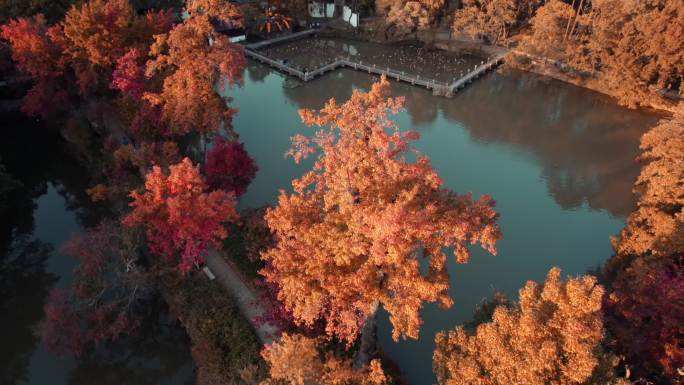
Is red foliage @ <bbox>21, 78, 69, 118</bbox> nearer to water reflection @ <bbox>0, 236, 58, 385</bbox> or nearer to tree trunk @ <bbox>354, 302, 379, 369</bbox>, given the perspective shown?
water reflection @ <bbox>0, 236, 58, 385</bbox>

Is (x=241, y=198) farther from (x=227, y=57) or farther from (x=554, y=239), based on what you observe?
(x=554, y=239)

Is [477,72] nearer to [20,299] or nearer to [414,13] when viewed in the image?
[414,13]

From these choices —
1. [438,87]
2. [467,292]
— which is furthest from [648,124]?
[467,292]

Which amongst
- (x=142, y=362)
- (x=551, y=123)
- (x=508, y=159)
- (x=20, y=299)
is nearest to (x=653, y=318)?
(x=508, y=159)

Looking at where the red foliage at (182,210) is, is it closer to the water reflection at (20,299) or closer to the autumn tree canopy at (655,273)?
the water reflection at (20,299)

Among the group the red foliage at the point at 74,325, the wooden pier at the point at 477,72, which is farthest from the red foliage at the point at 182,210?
the wooden pier at the point at 477,72

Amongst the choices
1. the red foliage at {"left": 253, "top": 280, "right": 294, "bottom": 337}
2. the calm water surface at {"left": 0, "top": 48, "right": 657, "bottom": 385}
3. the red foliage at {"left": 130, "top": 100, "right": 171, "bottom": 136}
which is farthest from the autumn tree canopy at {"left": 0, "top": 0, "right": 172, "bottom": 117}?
the red foliage at {"left": 253, "top": 280, "right": 294, "bottom": 337}
